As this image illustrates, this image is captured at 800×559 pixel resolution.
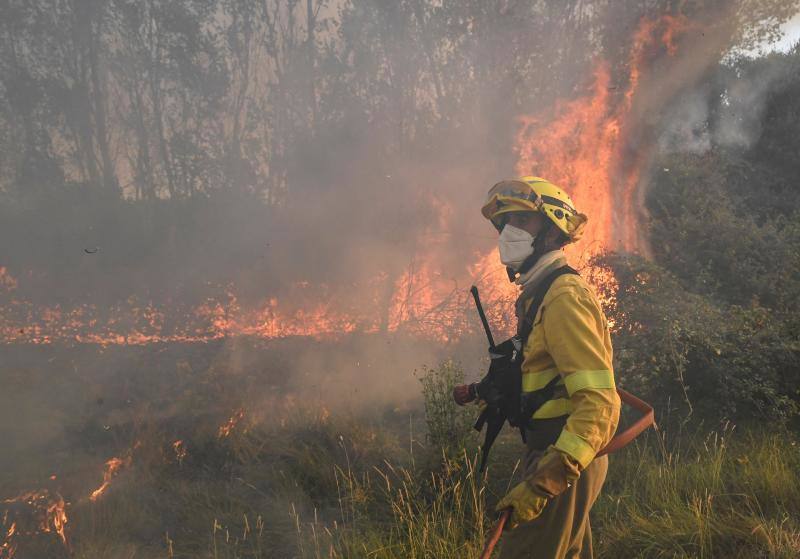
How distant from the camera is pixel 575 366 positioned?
2121 millimetres

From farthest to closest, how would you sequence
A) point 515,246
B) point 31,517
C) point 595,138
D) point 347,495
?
point 595,138 < point 347,495 < point 31,517 < point 515,246

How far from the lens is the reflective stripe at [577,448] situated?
1.99 m

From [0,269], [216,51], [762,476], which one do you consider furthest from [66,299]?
[762,476]

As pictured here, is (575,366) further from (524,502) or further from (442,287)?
(442,287)

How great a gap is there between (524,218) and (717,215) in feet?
32.8

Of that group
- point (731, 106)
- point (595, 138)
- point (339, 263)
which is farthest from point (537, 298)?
point (731, 106)

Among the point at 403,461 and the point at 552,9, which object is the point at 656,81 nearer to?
the point at 552,9

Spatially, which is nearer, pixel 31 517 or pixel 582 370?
pixel 582 370

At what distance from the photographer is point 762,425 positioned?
505cm

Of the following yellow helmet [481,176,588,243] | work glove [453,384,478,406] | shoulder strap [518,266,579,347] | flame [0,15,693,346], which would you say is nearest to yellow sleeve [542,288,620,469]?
shoulder strap [518,266,579,347]

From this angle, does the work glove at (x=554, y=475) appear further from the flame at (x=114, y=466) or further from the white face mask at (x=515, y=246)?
the flame at (x=114, y=466)

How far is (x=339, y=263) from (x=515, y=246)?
27.3ft

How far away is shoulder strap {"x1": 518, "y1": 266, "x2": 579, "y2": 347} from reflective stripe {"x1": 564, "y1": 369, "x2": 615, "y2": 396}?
0.36m

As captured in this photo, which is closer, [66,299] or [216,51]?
[66,299]
